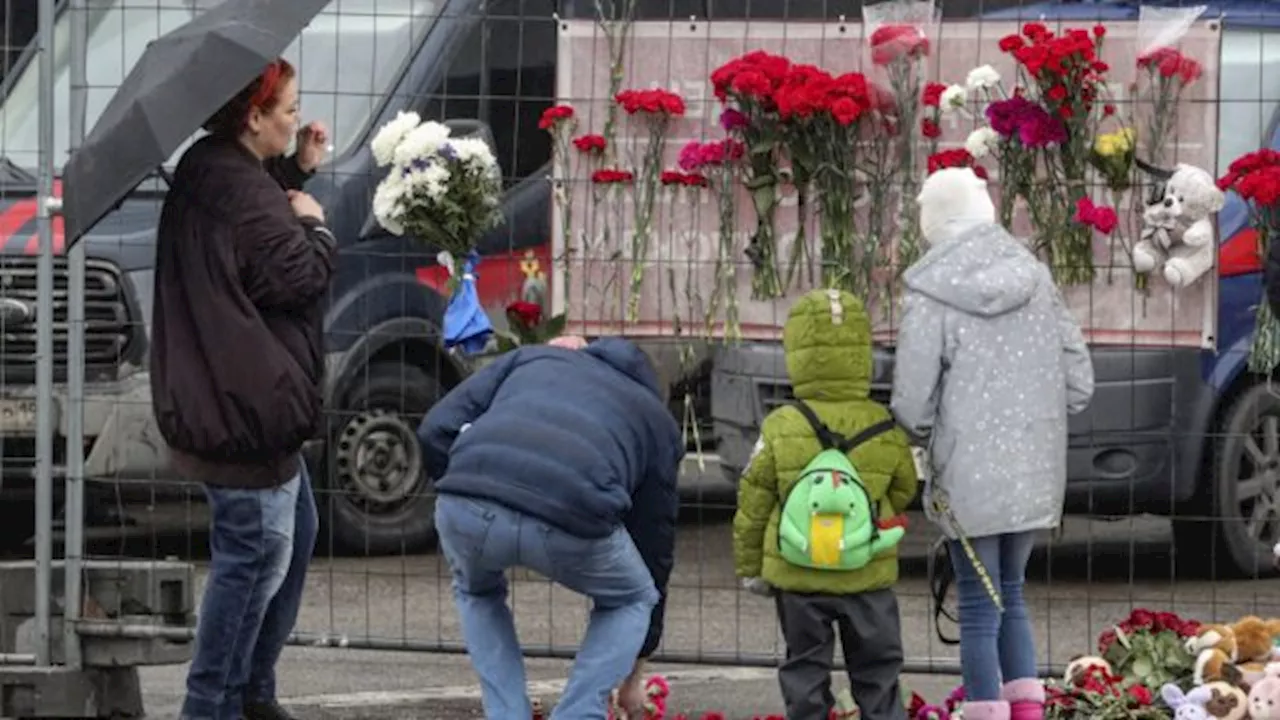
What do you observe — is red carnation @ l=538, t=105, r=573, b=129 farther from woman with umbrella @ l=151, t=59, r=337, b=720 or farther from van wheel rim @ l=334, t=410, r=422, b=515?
van wheel rim @ l=334, t=410, r=422, b=515

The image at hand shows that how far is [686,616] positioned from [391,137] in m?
2.74

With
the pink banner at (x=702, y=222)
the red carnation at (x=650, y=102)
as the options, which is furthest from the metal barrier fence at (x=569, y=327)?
the red carnation at (x=650, y=102)

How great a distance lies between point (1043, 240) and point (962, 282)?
0.92 m

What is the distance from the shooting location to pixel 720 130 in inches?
376

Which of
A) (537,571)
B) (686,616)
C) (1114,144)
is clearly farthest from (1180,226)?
(686,616)

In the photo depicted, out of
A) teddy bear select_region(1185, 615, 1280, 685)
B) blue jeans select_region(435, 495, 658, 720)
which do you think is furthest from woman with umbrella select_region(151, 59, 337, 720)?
teddy bear select_region(1185, 615, 1280, 685)

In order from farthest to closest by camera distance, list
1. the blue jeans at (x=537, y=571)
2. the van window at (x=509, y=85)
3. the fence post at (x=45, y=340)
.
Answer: the van window at (x=509, y=85) < the fence post at (x=45, y=340) < the blue jeans at (x=537, y=571)

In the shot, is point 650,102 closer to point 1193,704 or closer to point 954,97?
point 954,97

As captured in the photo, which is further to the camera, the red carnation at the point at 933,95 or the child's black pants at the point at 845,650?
the red carnation at the point at 933,95

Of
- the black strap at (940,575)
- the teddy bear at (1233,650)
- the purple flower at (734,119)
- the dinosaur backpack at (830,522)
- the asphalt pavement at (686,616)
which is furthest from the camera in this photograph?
the asphalt pavement at (686,616)

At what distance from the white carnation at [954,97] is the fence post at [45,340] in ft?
8.19

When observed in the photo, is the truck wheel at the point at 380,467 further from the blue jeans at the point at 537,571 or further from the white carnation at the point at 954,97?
the blue jeans at the point at 537,571

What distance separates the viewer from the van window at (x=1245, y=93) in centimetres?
949

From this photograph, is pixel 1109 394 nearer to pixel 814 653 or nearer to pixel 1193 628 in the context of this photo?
pixel 1193 628
